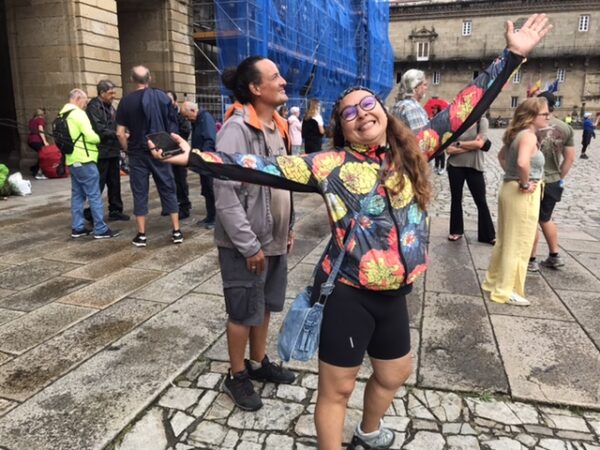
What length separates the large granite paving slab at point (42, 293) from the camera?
413 centimetres

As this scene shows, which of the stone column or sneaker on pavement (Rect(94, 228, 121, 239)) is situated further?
the stone column

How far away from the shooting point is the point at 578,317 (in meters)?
4.02

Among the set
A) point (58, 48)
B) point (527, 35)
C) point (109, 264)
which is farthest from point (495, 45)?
point (527, 35)

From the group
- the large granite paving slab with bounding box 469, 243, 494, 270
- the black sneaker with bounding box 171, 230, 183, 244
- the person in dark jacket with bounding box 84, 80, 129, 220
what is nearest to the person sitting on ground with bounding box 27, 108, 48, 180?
the person in dark jacket with bounding box 84, 80, 129, 220

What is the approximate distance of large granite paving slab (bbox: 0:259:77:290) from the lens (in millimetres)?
4672

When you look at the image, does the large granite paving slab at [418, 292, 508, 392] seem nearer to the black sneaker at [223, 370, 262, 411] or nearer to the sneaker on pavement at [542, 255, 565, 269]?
the black sneaker at [223, 370, 262, 411]

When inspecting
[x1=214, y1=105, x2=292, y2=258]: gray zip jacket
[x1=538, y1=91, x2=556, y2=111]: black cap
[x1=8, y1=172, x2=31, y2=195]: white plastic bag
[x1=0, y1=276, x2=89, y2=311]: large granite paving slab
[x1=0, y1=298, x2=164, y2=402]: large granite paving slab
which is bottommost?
[x1=0, y1=298, x2=164, y2=402]: large granite paving slab

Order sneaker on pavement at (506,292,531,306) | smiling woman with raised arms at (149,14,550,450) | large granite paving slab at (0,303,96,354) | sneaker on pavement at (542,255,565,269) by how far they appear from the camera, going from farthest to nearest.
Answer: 1. sneaker on pavement at (542,255,565,269)
2. sneaker on pavement at (506,292,531,306)
3. large granite paving slab at (0,303,96,354)
4. smiling woman with raised arms at (149,14,550,450)

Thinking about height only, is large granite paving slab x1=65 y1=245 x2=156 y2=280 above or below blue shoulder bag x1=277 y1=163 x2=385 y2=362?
below

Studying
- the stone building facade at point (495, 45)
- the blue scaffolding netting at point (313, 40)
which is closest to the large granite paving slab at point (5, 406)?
the blue scaffolding netting at point (313, 40)

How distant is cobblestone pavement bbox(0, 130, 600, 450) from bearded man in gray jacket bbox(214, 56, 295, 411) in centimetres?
34

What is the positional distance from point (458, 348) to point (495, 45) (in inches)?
2445

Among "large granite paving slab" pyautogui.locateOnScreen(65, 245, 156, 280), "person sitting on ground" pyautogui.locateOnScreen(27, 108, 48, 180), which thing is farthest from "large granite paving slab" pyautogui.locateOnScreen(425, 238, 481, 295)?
"person sitting on ground" pyautogui.locateOnScreen(27, 108, 48, 180)

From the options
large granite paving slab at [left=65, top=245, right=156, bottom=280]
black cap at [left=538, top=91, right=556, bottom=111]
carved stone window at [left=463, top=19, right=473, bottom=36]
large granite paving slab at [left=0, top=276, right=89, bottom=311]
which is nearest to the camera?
large granite paving slab at [left=0, top=276, right=89, bottom=311]
